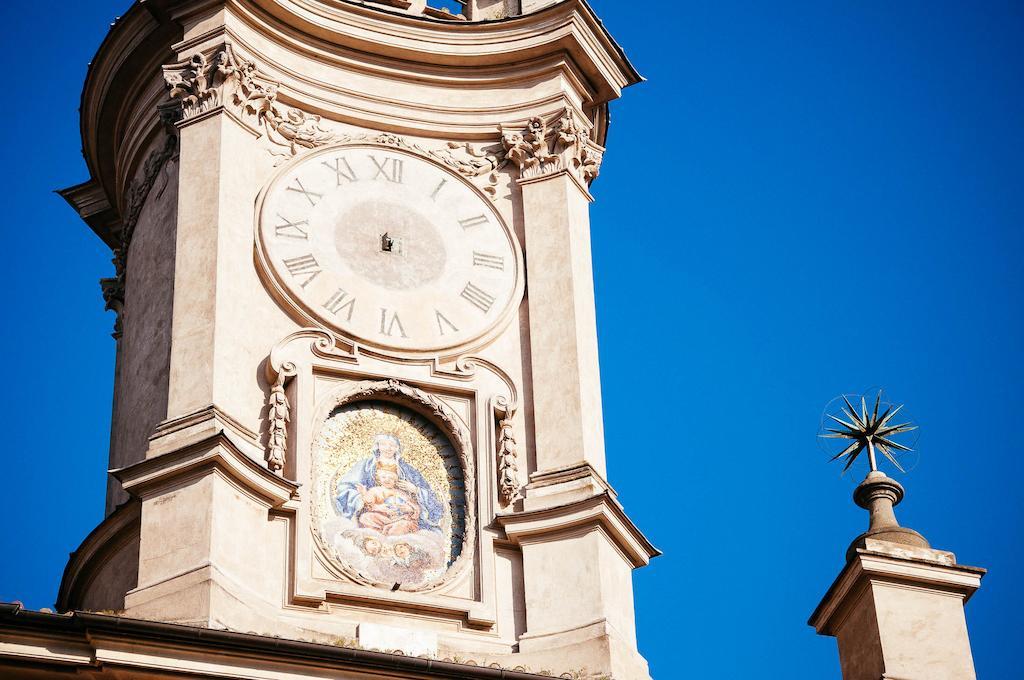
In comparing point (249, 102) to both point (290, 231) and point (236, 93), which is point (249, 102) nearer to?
point (236, 93)

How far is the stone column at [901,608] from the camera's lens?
2372 centimetres

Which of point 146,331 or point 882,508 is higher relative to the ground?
point 146,331

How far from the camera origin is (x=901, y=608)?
945 inches

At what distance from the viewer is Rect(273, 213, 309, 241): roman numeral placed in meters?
25.1

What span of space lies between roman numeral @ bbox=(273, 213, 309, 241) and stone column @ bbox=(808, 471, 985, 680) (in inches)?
254

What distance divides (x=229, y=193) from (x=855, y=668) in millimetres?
7909

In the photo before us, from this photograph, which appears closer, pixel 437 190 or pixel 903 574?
pixel 903 574

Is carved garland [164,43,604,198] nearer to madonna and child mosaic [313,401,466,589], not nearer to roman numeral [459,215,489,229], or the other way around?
roman numeral [459,215,489,229]

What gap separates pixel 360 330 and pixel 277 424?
165 centimetres

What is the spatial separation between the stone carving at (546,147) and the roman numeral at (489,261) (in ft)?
3.80

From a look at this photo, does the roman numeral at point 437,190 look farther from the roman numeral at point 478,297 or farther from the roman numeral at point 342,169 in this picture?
the roman numeral at point 478,297

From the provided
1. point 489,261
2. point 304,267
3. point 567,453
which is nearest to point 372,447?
point 567,453

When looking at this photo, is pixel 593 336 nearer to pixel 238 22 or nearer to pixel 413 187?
pixel 413 187

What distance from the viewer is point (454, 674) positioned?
21.1m
